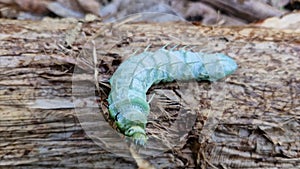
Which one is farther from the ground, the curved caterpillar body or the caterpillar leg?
the curved caterpillar body

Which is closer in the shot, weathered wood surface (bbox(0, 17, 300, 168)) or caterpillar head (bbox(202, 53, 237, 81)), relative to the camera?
weathered wood surface (bbox(0, 17, 300, 168))

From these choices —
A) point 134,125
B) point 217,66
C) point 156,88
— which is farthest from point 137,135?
point 217,66

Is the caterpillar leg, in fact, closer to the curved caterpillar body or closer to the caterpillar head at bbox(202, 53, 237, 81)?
the curved caterpillar body

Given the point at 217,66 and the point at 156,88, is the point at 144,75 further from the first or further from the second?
the point at 217,66

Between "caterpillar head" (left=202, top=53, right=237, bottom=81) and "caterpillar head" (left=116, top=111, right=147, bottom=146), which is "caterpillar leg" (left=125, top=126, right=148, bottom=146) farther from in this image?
"caterpillar head" (left=202, top=53, right=237, bottom=81)

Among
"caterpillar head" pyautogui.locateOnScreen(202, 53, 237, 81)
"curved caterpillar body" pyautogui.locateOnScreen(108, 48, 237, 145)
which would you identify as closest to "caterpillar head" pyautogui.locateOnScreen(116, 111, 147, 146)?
"curved caterpillar body" pyautogui.locateOnScreen(108, 48, 237, 145)

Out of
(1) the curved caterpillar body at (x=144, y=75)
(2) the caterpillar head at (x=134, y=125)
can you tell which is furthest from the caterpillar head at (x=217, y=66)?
(2) the caterpillar head at (x=134, y=125)
